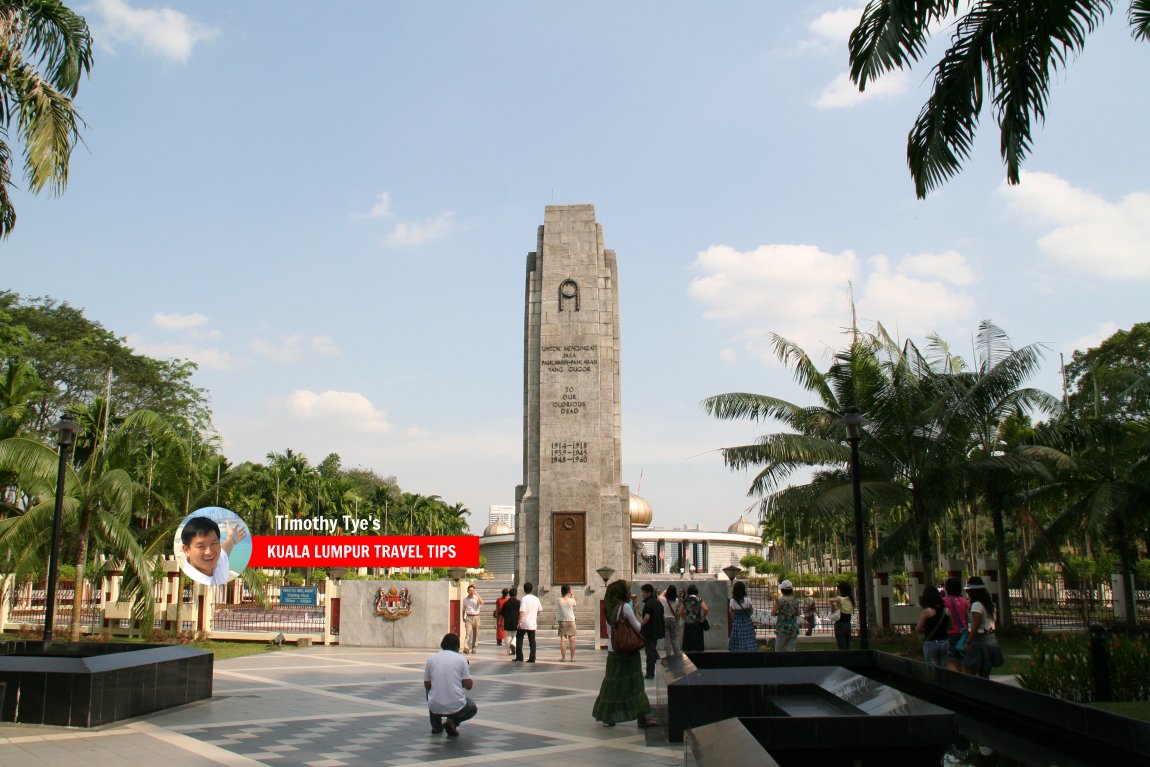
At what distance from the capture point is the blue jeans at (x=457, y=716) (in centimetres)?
961

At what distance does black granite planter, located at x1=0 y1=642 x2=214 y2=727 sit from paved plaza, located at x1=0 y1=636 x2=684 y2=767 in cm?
16

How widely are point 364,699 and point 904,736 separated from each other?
8.14m

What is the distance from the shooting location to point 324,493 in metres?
67.8

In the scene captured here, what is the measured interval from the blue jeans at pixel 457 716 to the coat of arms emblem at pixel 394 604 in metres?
12.1

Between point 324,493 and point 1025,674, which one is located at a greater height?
point 324,493

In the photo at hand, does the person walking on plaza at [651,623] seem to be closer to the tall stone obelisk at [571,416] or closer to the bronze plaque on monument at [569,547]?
the tall stone obelisk at [571,416]

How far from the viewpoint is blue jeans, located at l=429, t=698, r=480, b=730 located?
9609 mm

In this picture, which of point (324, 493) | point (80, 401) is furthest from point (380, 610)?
point (324, 493)

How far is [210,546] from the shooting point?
62.2 ft

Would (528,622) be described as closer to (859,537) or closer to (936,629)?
(859,537)

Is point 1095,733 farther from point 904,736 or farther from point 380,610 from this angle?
point 380,610

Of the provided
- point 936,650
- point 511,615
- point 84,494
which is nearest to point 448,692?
point 936,650

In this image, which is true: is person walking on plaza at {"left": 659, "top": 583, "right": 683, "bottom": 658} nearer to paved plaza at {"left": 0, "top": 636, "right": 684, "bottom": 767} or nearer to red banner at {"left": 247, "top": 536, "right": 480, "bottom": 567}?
paved plaza at {"left": 0, "top": 636, "right": 684, "bottom": 767}

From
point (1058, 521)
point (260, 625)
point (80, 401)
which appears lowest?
point (260, 625)
